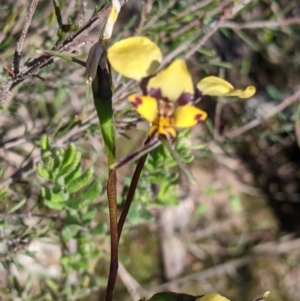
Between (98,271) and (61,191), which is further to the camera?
(98,271)

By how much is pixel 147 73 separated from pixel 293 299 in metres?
1.47

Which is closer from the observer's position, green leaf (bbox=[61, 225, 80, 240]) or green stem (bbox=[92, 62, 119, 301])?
green stem (bbox=[92, 62, 119, 301])

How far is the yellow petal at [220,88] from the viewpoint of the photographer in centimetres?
62

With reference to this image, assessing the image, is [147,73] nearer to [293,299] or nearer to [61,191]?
[61,191]

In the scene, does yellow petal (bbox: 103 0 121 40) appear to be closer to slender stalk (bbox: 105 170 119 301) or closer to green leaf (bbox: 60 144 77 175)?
slender stalk (bbox: 105 170 119 301)

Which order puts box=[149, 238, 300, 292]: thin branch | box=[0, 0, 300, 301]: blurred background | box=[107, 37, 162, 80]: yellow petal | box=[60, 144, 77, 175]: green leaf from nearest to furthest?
box=[107, 37, 162, 80]: yellow petal → box=[60, 144, 77, 175]: green leaf → box=[0, 0, 300, 301]: blurred background → box=[149, 238, 300, 292]: thin branch

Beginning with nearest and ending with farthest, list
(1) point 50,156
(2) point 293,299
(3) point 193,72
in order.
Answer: (1) point 50,156
(2) point 293,299
(3) point 193,72

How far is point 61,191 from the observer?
92 centimetres

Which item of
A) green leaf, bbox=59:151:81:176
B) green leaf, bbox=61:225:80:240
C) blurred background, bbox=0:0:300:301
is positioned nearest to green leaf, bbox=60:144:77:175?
green leaf, bbox=59:151:81:176

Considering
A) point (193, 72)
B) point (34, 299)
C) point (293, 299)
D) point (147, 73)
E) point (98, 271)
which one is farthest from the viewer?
point (193, 72)

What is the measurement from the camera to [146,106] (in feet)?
2.04

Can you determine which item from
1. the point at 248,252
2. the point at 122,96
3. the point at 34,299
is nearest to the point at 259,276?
the point at 248,252

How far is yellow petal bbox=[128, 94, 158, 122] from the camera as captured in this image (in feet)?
2.02

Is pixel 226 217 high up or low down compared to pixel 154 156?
down
